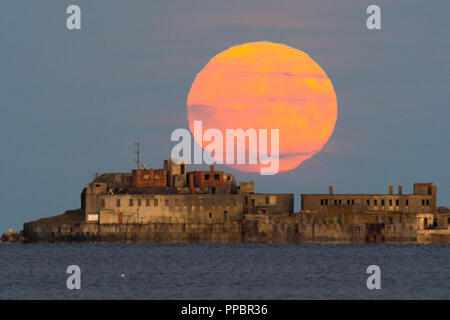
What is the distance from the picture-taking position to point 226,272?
341 ft

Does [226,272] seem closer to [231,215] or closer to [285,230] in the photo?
[285,230]

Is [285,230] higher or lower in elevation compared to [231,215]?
lower

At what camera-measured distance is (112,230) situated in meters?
158

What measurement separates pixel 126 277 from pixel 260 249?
166ft

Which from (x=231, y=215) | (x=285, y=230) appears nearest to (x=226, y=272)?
(x=285, y=230)

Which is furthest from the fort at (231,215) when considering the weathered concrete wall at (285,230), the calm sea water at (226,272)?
the calm sea water at (226,272)

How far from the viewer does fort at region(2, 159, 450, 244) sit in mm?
154625

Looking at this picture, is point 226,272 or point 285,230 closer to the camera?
point 226,272

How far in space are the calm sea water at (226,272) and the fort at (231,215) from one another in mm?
3263

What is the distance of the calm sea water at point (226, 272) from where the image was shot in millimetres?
84500

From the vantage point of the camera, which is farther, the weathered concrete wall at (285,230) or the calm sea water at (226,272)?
the weathered concrete wall at (285,230)

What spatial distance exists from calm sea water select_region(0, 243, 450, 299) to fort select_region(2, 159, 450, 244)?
3.26m

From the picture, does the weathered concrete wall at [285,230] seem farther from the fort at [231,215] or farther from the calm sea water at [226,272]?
the calm sea water at [226,272]

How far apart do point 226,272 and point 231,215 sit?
54.2 metres
